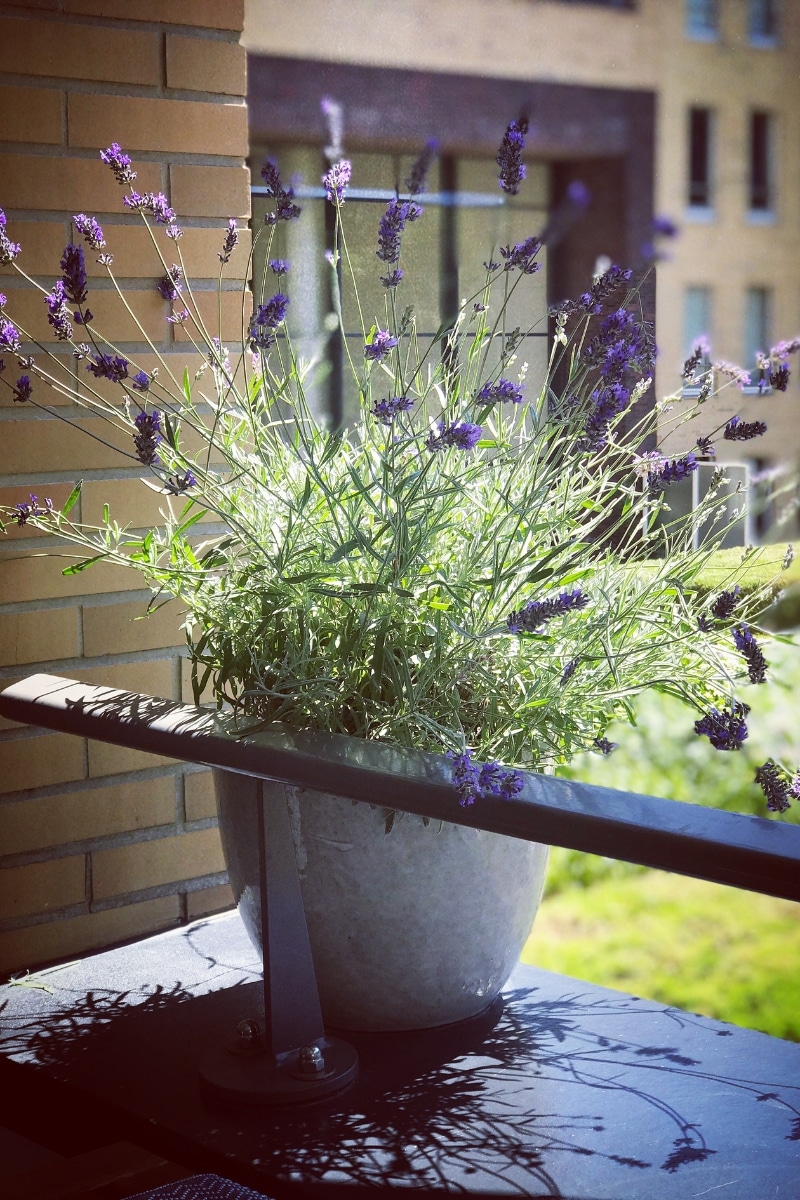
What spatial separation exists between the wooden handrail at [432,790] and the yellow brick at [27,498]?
0.26 m

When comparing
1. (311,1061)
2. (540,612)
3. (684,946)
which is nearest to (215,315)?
(540,612)

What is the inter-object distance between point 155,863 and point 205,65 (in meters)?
1.14

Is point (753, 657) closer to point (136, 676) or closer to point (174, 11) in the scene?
point (136, 676)

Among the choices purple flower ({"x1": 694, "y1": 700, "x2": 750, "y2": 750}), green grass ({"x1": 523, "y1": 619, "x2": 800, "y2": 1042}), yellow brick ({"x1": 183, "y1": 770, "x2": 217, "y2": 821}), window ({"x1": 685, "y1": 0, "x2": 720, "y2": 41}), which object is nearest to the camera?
purple flower ({"x1": 694, "y1": 700, "x2": 750, "y2": 750})

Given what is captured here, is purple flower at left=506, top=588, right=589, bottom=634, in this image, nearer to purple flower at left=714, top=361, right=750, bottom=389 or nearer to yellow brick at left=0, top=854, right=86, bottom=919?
purple flower at left=714, top=361, right=750, bottom=389

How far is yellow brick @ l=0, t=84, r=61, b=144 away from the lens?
168cm

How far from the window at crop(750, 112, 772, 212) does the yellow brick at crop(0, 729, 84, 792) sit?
109 cm

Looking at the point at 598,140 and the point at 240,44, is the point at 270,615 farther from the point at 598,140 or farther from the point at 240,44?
the point at 240,44

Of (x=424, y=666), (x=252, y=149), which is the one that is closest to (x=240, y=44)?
(x=252, y=149)

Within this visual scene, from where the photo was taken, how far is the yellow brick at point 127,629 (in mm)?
1805

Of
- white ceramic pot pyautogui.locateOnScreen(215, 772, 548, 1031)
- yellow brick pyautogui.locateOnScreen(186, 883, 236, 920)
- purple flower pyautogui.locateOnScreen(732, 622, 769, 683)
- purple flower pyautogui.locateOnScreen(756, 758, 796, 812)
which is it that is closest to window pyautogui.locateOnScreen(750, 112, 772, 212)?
purple flower pyautogui.locateOnScreen(732, 622, 769, 683)

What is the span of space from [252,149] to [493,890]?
119 centimetres

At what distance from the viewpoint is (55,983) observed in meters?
1.69

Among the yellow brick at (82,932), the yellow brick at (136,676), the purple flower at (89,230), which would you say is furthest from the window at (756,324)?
the yellow brick at (82,932)
